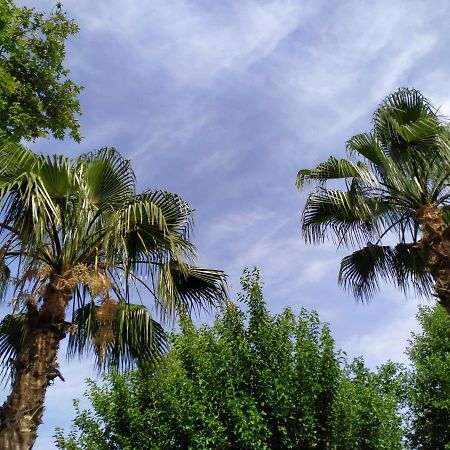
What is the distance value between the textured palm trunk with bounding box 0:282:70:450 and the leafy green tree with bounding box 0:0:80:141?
219 inches

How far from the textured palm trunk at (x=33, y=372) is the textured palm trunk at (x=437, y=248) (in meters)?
5.23

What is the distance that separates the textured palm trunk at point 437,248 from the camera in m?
8.10

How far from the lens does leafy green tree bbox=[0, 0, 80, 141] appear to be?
36.0 ft

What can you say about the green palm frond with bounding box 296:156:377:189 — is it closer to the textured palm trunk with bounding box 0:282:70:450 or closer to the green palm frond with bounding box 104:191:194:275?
the green palm frond with bounding box 104:191:194:275

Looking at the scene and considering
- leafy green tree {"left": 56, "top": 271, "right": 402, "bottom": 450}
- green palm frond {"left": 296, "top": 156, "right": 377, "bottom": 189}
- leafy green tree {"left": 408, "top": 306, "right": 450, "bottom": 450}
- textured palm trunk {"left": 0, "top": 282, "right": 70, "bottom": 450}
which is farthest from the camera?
leafy green tree {"left": 408, "top": 306, "right": 450, "bottom": 450}

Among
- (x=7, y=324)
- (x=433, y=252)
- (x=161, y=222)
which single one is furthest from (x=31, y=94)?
(x=433, y=252)

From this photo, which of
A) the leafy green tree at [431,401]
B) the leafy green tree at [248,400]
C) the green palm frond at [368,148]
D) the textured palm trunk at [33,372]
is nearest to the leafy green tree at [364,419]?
the leafy green tree at [248,400]

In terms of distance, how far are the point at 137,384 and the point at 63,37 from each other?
8.15 meters

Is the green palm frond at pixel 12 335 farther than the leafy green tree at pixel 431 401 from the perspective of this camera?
No

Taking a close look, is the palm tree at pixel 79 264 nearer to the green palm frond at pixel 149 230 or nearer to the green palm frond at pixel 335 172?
the green palm frond at pixel 149 230

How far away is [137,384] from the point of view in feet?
43.5

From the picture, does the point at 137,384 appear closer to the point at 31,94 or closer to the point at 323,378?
the point at 323,378

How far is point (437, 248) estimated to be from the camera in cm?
839

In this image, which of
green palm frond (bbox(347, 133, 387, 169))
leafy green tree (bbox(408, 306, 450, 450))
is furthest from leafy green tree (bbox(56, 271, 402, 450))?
green palm frond (bbox(347, 133, 387, 169))
